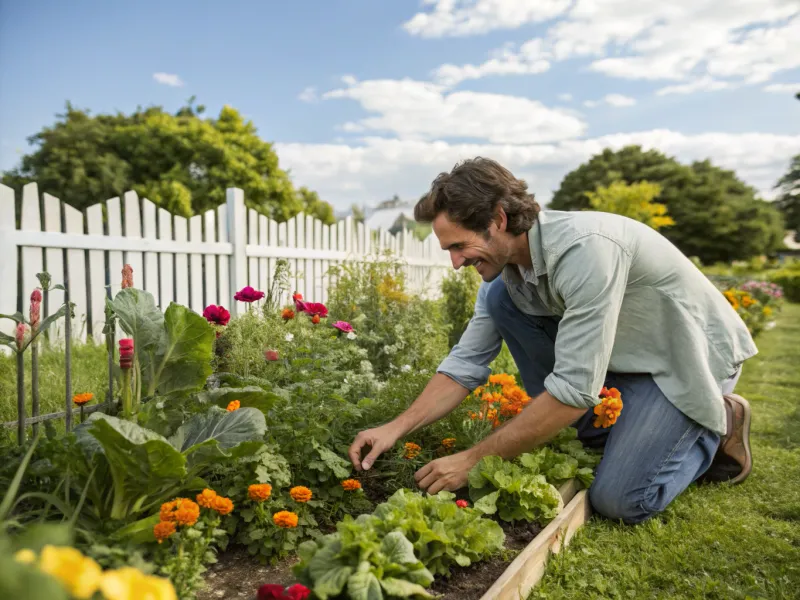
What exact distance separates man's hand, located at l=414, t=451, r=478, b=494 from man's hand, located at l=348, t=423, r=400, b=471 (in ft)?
0.52

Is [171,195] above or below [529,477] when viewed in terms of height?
above

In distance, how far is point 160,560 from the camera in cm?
144

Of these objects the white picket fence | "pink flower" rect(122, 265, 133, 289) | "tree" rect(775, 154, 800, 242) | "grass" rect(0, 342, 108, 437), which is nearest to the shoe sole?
"pink flower" rect(122, 265, 133, 289)

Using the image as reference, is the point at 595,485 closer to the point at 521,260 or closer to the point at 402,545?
the point at 521,260

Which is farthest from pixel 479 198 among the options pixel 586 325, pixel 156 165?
pixel 156 165

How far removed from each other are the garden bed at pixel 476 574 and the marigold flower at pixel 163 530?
0.33 meters

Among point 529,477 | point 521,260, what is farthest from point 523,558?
point 521,260

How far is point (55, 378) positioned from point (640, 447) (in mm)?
3489

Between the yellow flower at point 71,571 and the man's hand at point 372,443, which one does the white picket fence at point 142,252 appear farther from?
the yellow flower at point 71,571

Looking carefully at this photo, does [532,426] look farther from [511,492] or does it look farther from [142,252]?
[142,252]

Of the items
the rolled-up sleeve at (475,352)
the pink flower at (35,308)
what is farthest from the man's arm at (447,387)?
the pink flower at (35,308)

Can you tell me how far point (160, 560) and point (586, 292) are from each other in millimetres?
1539

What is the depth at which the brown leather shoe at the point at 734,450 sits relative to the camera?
8.75 ft

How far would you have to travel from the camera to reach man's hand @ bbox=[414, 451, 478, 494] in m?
2.12
